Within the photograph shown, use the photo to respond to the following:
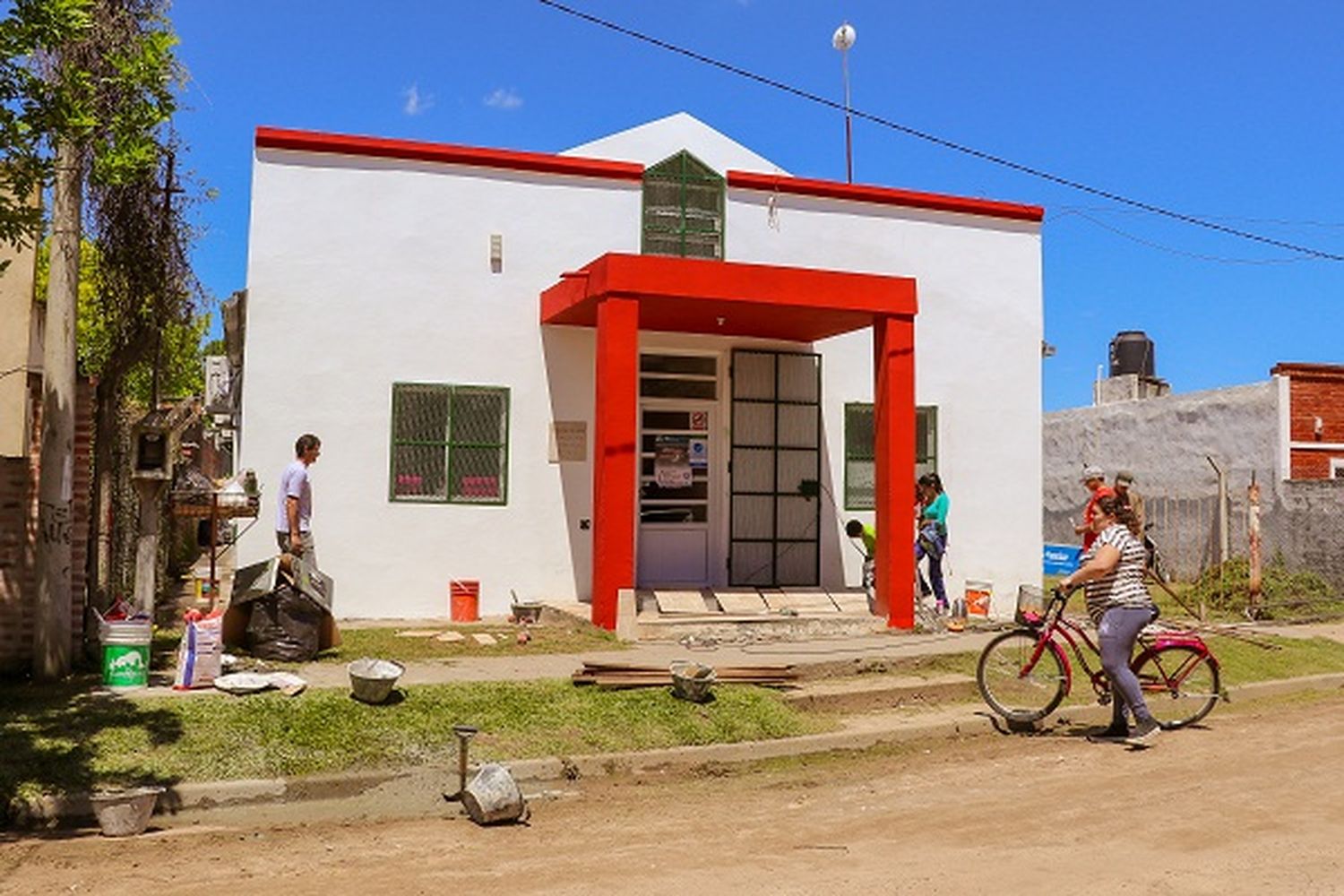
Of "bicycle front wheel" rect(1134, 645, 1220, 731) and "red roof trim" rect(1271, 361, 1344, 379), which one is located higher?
"red roof trim" rect(1271, 361, 1344, 379)

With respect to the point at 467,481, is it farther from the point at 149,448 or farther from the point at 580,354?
the point at 149,448

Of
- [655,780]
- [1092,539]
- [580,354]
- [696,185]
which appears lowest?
[655,780]

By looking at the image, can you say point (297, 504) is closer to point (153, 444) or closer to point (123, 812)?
point (153, 444)

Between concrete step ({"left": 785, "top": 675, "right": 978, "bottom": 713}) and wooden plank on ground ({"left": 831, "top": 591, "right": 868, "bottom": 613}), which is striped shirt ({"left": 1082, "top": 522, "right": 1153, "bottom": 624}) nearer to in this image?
concrete step ({"left": 785, "top": 675, "right": 978, "bottom": 713})

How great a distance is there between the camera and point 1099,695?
371 inches

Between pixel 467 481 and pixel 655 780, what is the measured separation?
6.51 m

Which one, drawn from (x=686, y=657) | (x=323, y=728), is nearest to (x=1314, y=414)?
(x=686, y=657)

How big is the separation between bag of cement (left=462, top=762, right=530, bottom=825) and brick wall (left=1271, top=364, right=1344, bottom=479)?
65.2 ft

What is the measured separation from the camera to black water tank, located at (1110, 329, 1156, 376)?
31.8 meters

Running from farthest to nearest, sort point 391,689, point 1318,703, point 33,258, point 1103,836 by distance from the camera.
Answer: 1. point 1318,703
2. point 33,258
3. point 391,689
4. point 1103,836

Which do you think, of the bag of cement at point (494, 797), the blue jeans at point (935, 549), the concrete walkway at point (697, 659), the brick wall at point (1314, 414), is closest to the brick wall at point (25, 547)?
the concrete walkway at point (697, 659)

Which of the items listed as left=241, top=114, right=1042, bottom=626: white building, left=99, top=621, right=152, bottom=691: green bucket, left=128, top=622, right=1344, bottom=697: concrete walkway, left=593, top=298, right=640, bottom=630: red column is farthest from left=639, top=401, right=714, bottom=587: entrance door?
left=99, top=621, right=152, bottom=691: green bucket

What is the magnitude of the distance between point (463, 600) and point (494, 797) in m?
6.99

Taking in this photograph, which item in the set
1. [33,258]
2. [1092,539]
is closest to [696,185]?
[1092,539]
